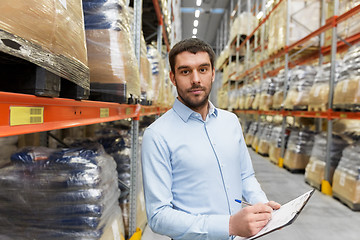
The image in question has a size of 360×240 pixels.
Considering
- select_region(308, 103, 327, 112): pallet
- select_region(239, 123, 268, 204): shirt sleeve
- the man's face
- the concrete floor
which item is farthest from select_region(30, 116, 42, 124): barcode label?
select_region(308, 103, 327, 112): pallet

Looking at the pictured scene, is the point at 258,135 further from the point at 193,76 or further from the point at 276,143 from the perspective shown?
the point at 193,76

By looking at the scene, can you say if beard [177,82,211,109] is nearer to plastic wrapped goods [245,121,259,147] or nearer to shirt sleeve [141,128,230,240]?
shirt sleeve [141,128,230,240]

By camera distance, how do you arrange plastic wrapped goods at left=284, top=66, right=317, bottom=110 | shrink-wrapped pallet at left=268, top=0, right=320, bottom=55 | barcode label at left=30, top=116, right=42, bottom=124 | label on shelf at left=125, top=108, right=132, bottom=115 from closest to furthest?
barcode label at left=30, top=116, right=42, bottom=124 → label on shelf at left=125, top=108, right=132, bottom=115 → plastic wrapped goods at left=284, top=66, right=317, bottom=110 → shrink-wrapped pallet at left=268, top=0, right=320, bottom=55

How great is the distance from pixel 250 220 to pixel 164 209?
0.38 m

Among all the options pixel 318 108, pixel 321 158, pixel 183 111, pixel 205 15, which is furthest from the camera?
pixel 205 15

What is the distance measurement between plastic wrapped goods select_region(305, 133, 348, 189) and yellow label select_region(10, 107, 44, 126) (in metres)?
4.70

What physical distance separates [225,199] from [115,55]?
1128 millimetres

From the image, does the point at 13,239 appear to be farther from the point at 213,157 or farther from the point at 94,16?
the point at 94,16

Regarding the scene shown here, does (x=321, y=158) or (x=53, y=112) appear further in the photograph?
(x=321, y=158)

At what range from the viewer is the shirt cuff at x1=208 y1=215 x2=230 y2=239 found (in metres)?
1.16

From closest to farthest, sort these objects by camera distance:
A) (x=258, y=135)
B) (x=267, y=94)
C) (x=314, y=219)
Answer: (x=314, y=219) < (x=267, y=94) < (x=258, y=135)

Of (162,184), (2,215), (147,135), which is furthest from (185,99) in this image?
(2,215)

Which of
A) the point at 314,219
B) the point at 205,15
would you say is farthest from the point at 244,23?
the point at 314,219

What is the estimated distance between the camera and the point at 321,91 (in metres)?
4.88
